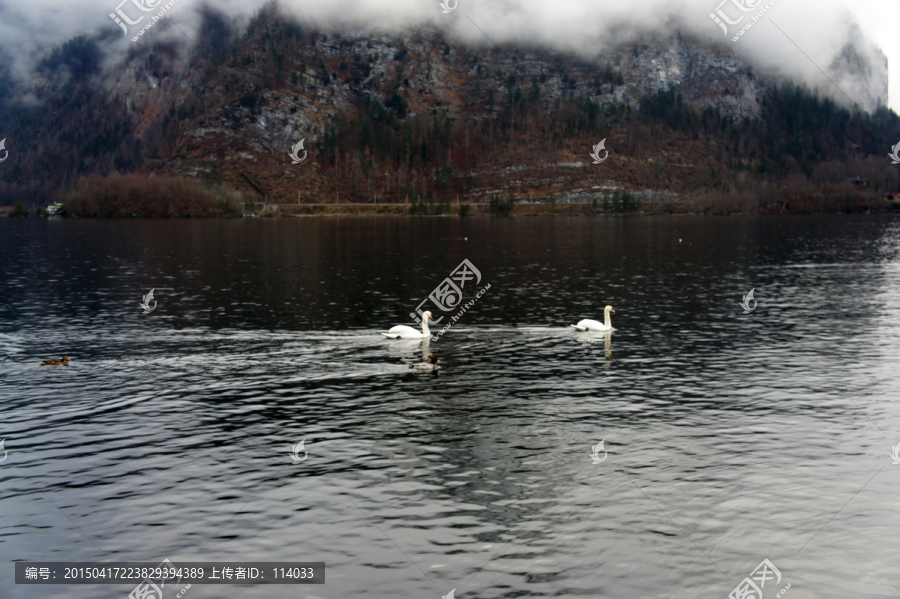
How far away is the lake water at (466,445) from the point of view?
829 inches

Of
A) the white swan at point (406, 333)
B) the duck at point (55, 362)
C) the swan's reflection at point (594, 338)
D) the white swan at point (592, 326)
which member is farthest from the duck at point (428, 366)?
the duck at point (55, 362)

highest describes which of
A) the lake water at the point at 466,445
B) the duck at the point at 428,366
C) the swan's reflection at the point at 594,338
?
the swan's reflection at the point at 594,338

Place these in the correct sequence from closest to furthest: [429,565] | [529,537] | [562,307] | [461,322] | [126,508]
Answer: [429,565] < [529,537] < [126,508] < [461,322] < [562,307]

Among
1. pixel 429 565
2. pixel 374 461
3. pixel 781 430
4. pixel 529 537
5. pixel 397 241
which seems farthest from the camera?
pixel 397 241

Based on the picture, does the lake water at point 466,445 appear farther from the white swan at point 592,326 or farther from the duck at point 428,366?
the duck at point 428,366

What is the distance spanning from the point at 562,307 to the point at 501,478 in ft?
130

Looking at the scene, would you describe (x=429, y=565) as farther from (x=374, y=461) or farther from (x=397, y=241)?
(x=397, y=241)

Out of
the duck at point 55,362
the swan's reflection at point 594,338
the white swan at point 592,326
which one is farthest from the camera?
the white swan at point 592,326

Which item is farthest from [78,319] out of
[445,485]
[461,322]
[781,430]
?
[781,430]

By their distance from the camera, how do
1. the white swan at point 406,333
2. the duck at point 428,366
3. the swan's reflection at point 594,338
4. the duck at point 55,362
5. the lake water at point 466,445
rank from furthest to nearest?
the swan's reflection at point 594,338, the white swan at point 406,333, the duck at point 55,362, the duck at point 428,366, the lake water at point 466,445

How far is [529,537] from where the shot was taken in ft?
72.6

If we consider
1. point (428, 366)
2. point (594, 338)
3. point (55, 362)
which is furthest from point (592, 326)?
point (55, 362)

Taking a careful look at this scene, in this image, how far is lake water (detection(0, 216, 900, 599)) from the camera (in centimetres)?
2105

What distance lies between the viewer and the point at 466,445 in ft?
98.1
